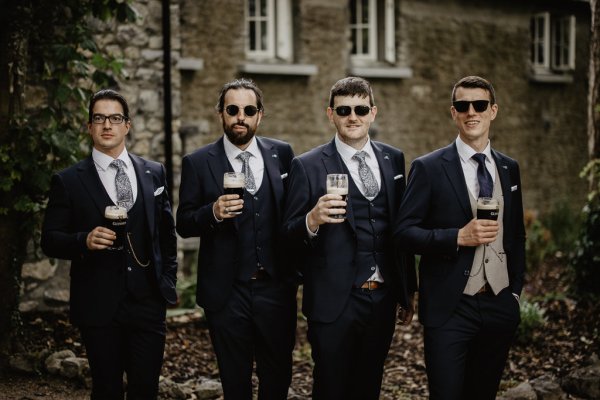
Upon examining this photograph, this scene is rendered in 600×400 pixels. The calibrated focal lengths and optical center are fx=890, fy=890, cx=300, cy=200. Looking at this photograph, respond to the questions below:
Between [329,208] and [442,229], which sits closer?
[329,208]

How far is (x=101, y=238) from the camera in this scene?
458 centimetres

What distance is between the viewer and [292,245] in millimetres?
4844

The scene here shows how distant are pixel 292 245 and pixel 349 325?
1.75 ft

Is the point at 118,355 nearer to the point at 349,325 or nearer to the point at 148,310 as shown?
the point at 148,310

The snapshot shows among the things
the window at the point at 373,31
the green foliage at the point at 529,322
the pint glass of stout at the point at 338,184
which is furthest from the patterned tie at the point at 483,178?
the window at the point at 373,31

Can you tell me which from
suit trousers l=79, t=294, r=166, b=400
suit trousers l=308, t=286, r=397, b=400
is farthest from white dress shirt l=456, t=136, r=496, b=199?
suit trousers l=79, t=294, r=166, b=400

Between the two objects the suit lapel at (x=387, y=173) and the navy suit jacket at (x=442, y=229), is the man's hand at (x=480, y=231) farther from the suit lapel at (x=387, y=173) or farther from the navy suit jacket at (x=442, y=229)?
the suit lapel at (x=387, y=173)

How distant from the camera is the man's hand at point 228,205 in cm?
464

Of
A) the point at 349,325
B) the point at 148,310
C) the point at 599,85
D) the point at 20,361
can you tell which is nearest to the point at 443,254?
the point at 349,325

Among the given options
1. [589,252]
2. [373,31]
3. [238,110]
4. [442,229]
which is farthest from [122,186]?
[373,31]

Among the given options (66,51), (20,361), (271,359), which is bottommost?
(20,361)

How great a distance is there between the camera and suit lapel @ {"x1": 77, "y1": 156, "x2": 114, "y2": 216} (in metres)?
4.89

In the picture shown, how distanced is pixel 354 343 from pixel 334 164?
1.00m

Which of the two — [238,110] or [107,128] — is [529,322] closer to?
[238,110]
